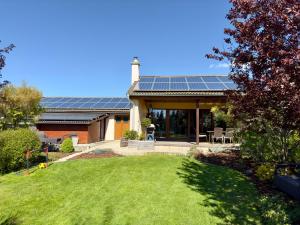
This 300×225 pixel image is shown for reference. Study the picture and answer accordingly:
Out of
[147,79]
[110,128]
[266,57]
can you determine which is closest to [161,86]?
[147,79]

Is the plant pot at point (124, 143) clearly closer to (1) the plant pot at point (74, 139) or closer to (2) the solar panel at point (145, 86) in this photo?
(2) the solar panel at point (145, 86)

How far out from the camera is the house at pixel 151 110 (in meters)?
16.2

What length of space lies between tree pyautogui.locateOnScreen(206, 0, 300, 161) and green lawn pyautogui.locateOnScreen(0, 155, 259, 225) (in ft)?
8.30

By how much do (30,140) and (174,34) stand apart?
55.1 ft

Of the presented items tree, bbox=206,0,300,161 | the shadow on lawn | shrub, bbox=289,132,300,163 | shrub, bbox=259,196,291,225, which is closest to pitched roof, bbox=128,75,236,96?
shrub, bbox=289,132,300,163

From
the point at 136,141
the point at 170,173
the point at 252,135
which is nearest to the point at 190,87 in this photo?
the point at 136,141

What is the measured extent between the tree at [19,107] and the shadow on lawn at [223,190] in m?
11.0

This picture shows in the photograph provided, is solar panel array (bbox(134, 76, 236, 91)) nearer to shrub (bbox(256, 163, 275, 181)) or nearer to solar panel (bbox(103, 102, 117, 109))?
solar panel (bbox(103, 102, 117, 109))

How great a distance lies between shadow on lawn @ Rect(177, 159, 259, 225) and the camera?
16.3ft

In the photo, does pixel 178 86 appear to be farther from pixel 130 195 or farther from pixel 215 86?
pixel 130 195

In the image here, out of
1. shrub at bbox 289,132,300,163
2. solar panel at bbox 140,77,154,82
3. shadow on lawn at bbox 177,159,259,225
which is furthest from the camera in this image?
solar panel at bbox 140,77,154,82

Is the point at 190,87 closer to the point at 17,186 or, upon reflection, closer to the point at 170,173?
the point at 170,173

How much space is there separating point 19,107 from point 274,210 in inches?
600

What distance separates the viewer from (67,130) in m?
18.4
